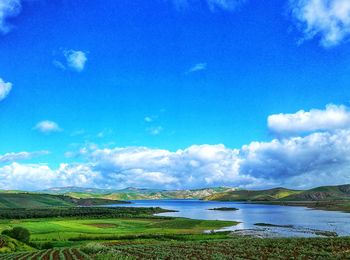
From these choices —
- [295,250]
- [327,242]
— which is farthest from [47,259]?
[327,242]

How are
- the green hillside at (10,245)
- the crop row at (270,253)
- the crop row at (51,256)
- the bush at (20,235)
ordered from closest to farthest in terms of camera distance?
the crop row at (270,253)
the crop row at (51,256)
the green hillside at (10,245)
the bush at (20,235)

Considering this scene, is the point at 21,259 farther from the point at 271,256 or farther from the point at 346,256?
the point at 346,256

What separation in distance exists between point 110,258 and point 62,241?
1997 inches

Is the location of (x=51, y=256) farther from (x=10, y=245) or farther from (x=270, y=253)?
(x=270, y=253)

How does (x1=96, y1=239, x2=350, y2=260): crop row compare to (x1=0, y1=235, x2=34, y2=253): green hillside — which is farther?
(x1=0, y1=235, x2=34, y2=253): green hillside

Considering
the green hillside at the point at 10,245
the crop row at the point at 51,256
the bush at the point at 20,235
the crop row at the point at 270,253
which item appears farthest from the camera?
the bush at the point at 20,235

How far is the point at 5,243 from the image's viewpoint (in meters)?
82.2

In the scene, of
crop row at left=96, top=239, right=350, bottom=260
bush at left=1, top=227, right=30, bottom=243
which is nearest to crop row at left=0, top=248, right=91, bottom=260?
crop row at left=96, top=239, right=350, bottom=260

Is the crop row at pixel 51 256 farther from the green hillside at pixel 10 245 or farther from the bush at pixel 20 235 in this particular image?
the bush at pixel 20 235

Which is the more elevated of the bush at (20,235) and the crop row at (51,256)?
the bush at (20,235)

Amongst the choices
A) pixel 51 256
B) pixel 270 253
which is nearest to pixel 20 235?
pixel 51 256

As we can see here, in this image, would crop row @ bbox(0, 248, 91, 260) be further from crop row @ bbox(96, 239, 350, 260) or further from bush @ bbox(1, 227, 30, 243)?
bush @ bbox(1, 227, 30, 243)

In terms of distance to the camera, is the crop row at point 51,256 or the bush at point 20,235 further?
the bush at point 20,235

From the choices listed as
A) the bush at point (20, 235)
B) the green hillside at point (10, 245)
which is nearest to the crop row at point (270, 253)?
the green hillside at point (10, 245)
